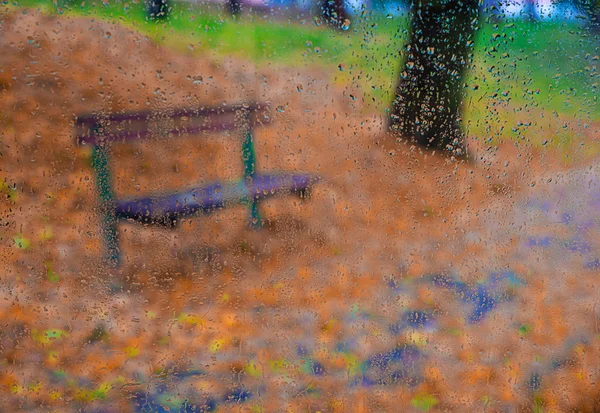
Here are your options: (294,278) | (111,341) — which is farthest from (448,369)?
(111,341)

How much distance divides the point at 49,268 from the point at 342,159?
925 millimetres

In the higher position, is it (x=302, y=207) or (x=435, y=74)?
(x=435, y=74)

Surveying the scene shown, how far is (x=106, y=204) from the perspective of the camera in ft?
4.44

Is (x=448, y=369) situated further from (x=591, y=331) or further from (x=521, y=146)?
(x=521, y=146)

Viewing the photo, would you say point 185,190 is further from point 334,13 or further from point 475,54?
point 475,54

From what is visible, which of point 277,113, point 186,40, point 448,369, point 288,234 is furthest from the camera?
point 448,369

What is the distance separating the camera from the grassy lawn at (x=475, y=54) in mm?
1277

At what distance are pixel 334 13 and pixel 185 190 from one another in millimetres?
672

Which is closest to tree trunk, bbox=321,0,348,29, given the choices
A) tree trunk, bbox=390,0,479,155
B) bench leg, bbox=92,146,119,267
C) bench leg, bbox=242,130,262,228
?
tree trunk, bbox=390,0,479,155

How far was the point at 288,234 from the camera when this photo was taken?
1489 millimetres

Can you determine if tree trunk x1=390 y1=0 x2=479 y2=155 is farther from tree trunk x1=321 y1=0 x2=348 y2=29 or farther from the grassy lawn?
tree trunk x1=321 y1=0 x2=348 y2=29

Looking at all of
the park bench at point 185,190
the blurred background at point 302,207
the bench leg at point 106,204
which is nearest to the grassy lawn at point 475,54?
the blurred background at point 302,207

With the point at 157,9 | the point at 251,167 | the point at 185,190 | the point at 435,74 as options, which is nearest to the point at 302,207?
the point at 251,167

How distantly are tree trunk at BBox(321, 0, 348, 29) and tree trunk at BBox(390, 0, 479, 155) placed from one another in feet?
0.69
